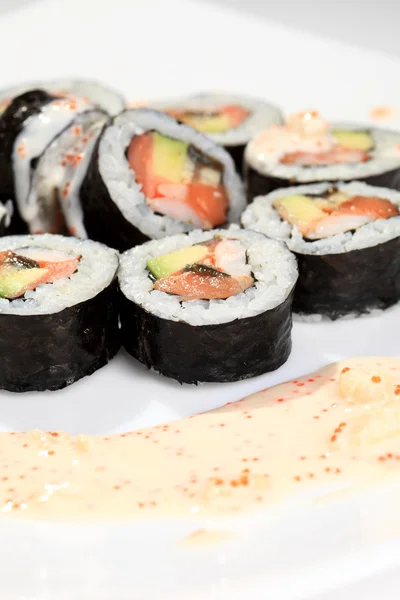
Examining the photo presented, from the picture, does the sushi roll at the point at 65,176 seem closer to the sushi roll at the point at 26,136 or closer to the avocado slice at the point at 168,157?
the sushi roll at the point at 26,136

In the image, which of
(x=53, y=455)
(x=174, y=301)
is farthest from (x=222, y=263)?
(x=53, y=455)

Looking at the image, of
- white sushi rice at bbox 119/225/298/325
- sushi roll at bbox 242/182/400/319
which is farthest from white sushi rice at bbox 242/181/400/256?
white sushi rice at bbox 119/225/298/325

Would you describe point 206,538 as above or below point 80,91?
below

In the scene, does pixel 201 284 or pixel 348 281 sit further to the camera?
pixel 348 281

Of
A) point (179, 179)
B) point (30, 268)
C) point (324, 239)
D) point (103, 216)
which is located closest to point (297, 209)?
point (324, 239)

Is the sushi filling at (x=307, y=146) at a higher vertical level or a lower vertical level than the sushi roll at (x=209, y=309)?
higher

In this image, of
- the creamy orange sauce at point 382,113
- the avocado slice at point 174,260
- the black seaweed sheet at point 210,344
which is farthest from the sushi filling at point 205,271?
the creamy orange sauce at point 382,113

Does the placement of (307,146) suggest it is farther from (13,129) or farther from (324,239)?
(13,129)
